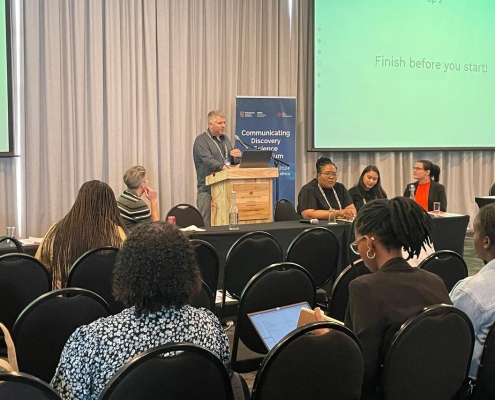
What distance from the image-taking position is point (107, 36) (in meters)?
7.28

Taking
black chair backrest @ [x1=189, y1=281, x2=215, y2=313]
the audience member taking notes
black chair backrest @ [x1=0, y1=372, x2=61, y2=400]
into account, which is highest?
the audience member taking notes

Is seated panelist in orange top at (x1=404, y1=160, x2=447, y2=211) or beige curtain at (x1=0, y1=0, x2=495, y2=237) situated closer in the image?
seated panelist in orange top at (x1=404, y1=160, x2=447, y2=211)

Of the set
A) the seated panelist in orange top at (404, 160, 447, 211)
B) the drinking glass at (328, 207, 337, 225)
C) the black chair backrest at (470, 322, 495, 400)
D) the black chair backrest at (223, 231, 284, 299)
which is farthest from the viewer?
the seated panelist in orange top at (404, 160, 447, 211)

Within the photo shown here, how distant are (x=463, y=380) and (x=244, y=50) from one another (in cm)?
659

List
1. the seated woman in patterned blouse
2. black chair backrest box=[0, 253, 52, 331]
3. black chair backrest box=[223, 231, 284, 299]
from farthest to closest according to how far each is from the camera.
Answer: black chair backrest box=[223, 231, 284, 299] < black chair backrest box=[0, 253, 52, 331] < the seated woman in patterned blouse

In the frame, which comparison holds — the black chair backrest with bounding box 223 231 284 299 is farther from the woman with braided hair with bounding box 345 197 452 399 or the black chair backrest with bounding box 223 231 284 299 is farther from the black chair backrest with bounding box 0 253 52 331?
the woman with braided hair with bounding box 345 197 452 399

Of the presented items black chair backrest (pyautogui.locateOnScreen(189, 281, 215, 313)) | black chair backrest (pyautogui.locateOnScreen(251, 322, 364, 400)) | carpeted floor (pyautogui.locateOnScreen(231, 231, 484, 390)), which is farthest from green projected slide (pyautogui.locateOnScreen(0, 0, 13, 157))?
black chair backrest (pyautogui.locateOnScreen(251, 322, 364, 400))

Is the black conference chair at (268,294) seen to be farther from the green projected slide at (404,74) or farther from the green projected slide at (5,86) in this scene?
the green projected slide at (404,74)

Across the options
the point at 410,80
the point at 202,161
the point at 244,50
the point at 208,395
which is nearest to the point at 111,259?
the point at 208,395

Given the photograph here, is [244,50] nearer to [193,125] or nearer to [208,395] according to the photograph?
[193,125]

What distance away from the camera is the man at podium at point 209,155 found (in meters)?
7.21

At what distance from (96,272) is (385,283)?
168cm

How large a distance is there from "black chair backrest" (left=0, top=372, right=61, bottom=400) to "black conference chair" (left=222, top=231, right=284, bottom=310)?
8.31 ft

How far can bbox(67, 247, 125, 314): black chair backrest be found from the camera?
321 cm
